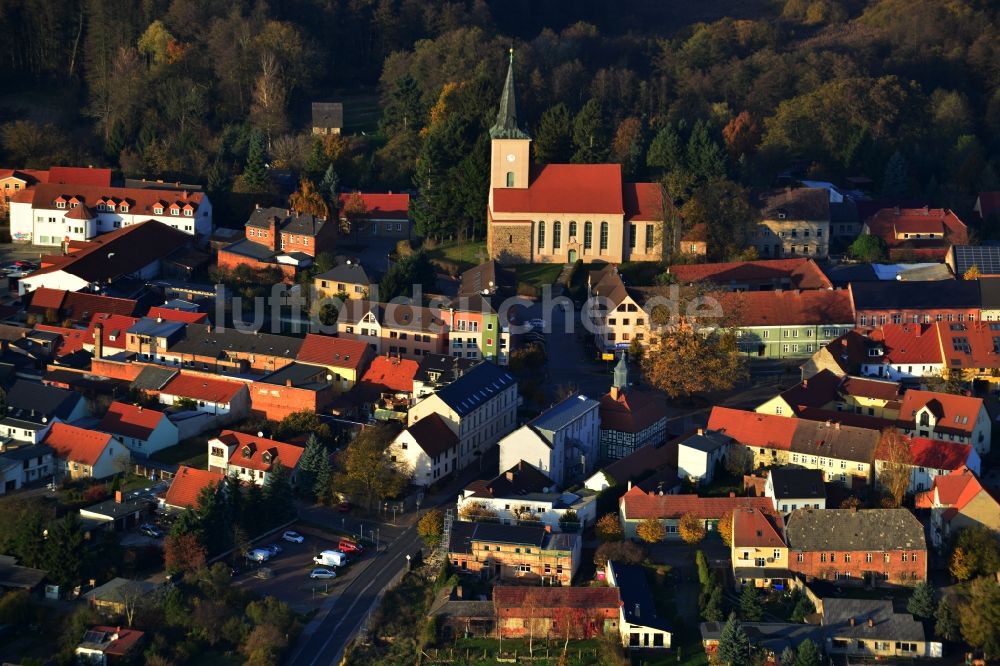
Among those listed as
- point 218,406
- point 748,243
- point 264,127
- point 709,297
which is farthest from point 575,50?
point 218,406

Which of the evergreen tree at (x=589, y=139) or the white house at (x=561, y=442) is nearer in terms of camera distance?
the white house at (x=561, y=442)

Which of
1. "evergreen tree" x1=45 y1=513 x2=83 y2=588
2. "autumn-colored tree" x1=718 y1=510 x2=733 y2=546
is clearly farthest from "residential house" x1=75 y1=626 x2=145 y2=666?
"autumn-colored tree" x1=718 y1=510 x2=733 y2=546

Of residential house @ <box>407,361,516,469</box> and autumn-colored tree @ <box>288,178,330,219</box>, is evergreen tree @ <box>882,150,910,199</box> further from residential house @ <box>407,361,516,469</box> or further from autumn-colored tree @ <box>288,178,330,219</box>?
residential house @ <box>407,361,516,469</box>

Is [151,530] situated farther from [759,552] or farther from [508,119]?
[508,119]

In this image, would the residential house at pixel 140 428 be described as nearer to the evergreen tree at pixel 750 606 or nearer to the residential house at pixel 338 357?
the residential house at pixel 338 357

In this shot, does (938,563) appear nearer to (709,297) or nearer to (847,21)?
(709,297)

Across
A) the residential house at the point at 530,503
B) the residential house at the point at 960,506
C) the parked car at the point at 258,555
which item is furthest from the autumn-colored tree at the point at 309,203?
the residential house at the point at 960,506
